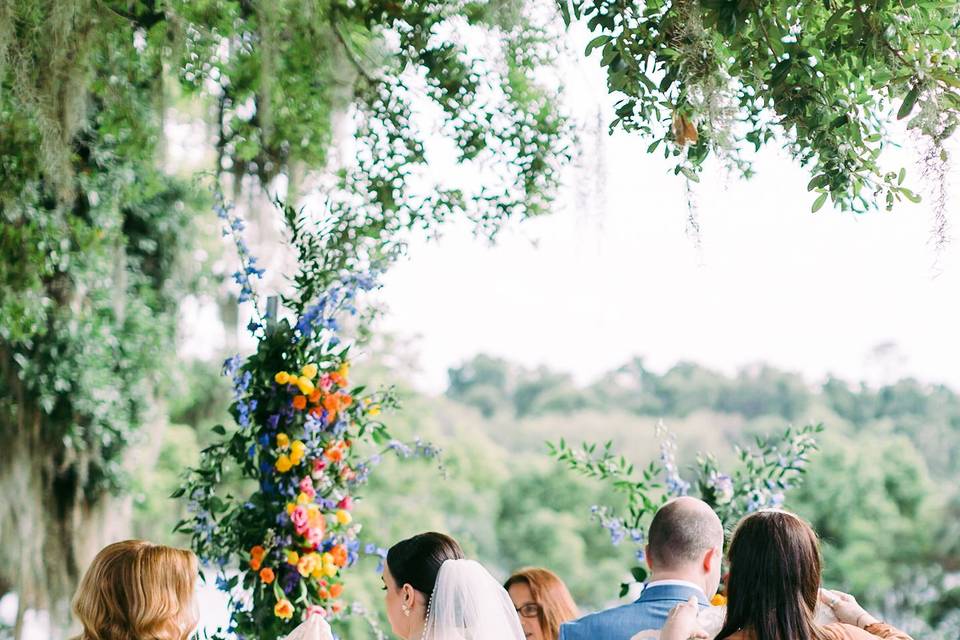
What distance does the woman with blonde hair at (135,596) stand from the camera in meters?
2.48

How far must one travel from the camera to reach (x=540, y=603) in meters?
3.49

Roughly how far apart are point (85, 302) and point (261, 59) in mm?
2936

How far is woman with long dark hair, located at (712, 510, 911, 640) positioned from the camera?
2037mm

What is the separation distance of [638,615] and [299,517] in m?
1.16

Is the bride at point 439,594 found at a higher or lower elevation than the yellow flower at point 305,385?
lower

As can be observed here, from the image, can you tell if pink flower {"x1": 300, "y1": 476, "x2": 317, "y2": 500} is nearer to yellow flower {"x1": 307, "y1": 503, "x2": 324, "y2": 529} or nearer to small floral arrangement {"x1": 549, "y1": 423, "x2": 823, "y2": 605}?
yellow flower {"x1": 307, "y1": 503, "x2": 324, "y2": 529}

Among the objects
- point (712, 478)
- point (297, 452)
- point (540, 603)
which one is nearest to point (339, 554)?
point (297, 452)

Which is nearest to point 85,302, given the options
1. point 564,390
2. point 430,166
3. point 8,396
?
point 8,396

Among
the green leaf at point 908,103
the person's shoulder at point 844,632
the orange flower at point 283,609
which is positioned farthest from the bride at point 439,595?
the green leaf at point 908,103

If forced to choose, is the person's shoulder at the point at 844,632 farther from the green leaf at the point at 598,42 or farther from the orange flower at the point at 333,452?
the orange flower at the point at 333,452

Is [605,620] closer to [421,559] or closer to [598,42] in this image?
[421,559]

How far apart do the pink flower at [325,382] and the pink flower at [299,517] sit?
1.15 ft

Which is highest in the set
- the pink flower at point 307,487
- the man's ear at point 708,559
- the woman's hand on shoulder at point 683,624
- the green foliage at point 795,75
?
the green foliage at point 795,75

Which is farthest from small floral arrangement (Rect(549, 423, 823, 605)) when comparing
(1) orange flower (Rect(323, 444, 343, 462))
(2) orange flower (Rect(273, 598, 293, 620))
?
(2) orange flower (Rect(273, 598, 293, 620))
